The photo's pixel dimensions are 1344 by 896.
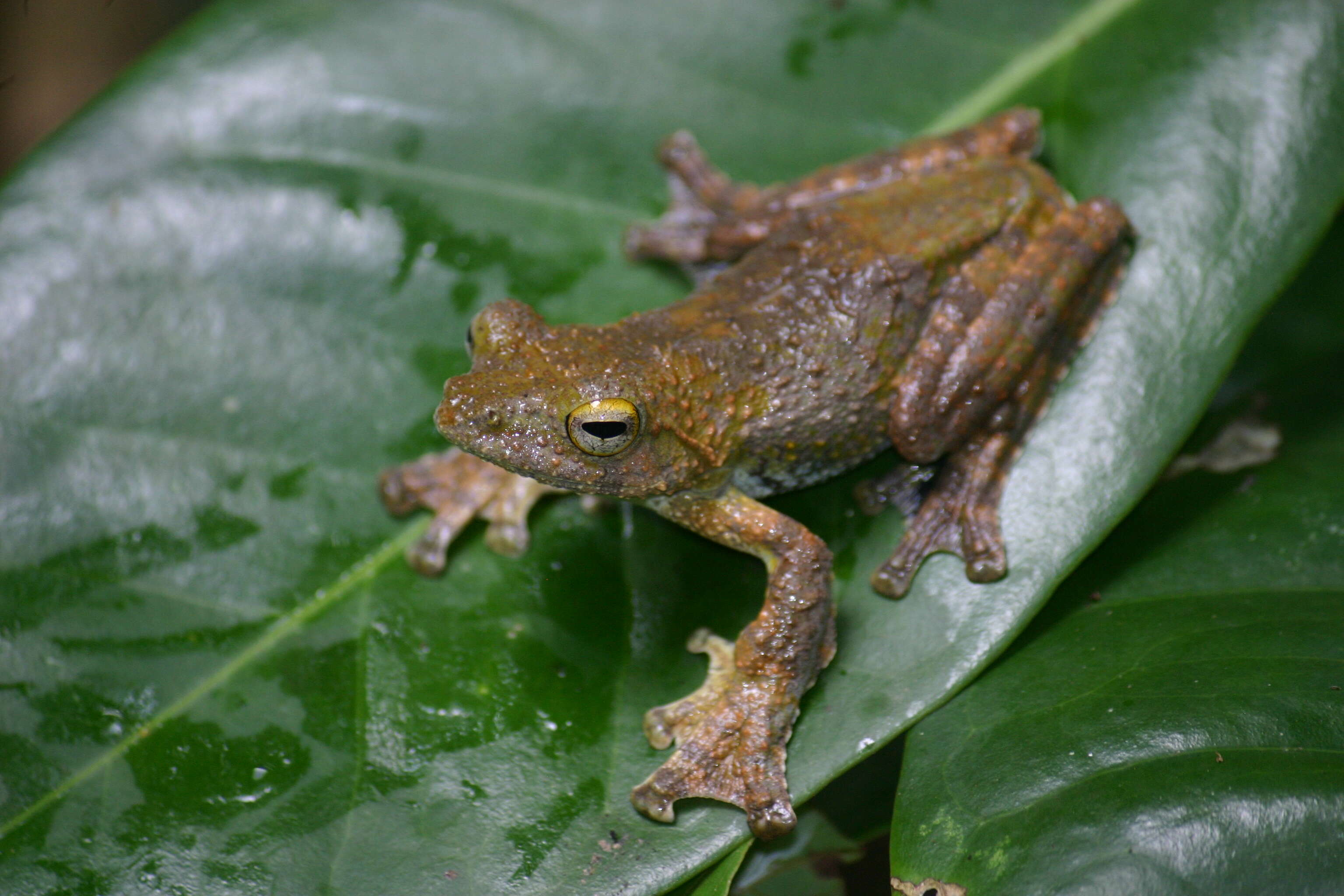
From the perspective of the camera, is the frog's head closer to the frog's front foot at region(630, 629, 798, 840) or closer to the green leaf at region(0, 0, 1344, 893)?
the green leaf at region(0, 0, 1344, 893)

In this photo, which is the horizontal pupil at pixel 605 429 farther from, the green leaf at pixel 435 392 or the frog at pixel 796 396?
the green leaf at pixel 435 392

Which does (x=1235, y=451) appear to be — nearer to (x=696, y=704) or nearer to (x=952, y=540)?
(x=952, y=540)

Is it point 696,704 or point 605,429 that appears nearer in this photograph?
point 605,429

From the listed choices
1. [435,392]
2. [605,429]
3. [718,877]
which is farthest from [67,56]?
[718,877]

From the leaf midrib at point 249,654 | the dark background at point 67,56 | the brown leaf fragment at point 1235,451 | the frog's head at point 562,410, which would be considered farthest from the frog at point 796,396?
the dark background at point 67,56

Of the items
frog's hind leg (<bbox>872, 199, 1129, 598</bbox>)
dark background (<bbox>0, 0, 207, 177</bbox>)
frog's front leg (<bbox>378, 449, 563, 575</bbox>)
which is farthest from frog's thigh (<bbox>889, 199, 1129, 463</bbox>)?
dark background (<bbox>0, 0, 207, 177</bbox>)

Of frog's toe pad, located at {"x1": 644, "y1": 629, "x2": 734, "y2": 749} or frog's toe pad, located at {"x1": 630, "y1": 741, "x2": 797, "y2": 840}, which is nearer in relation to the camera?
frog's toe pad, located at {"x1": 630, "y1": 741, "x2": 797, "y2": 840}
